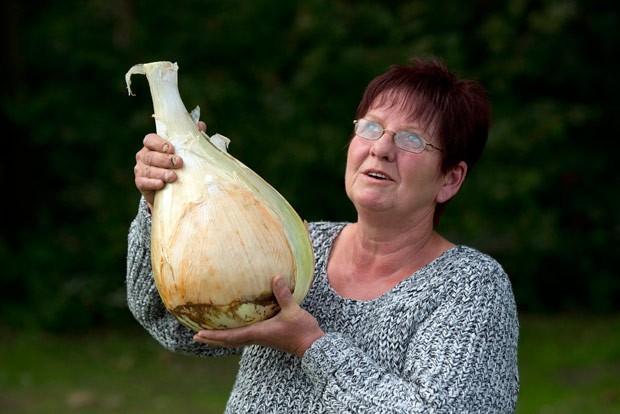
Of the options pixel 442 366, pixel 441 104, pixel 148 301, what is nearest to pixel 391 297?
pixel 442 366

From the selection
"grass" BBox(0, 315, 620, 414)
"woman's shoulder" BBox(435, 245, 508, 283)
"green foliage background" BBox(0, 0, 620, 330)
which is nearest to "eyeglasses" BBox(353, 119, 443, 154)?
"woman's shoulder" BBox(435, 245, 508, 283)

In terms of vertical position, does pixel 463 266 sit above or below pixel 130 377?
above

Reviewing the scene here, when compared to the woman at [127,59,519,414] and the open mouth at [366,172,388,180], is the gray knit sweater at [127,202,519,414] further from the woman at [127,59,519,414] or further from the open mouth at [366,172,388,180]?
the open mouth at [366,172,388,180]

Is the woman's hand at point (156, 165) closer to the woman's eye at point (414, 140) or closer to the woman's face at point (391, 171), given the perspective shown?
the woman's face at point (391, 171)

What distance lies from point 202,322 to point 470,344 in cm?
64

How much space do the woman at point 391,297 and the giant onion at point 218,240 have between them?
41 millimetres

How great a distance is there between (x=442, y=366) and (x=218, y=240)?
24.0 inches

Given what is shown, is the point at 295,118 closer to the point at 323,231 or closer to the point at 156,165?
the point at 323,231

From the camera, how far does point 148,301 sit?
2574mm

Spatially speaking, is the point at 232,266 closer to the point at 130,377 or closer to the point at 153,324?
the point at 153,324

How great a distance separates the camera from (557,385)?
6.19 m

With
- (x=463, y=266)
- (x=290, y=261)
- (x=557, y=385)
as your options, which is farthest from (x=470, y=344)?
(x=557, y=385)

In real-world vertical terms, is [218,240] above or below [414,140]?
below

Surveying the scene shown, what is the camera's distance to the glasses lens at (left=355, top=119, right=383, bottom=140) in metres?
2.42
